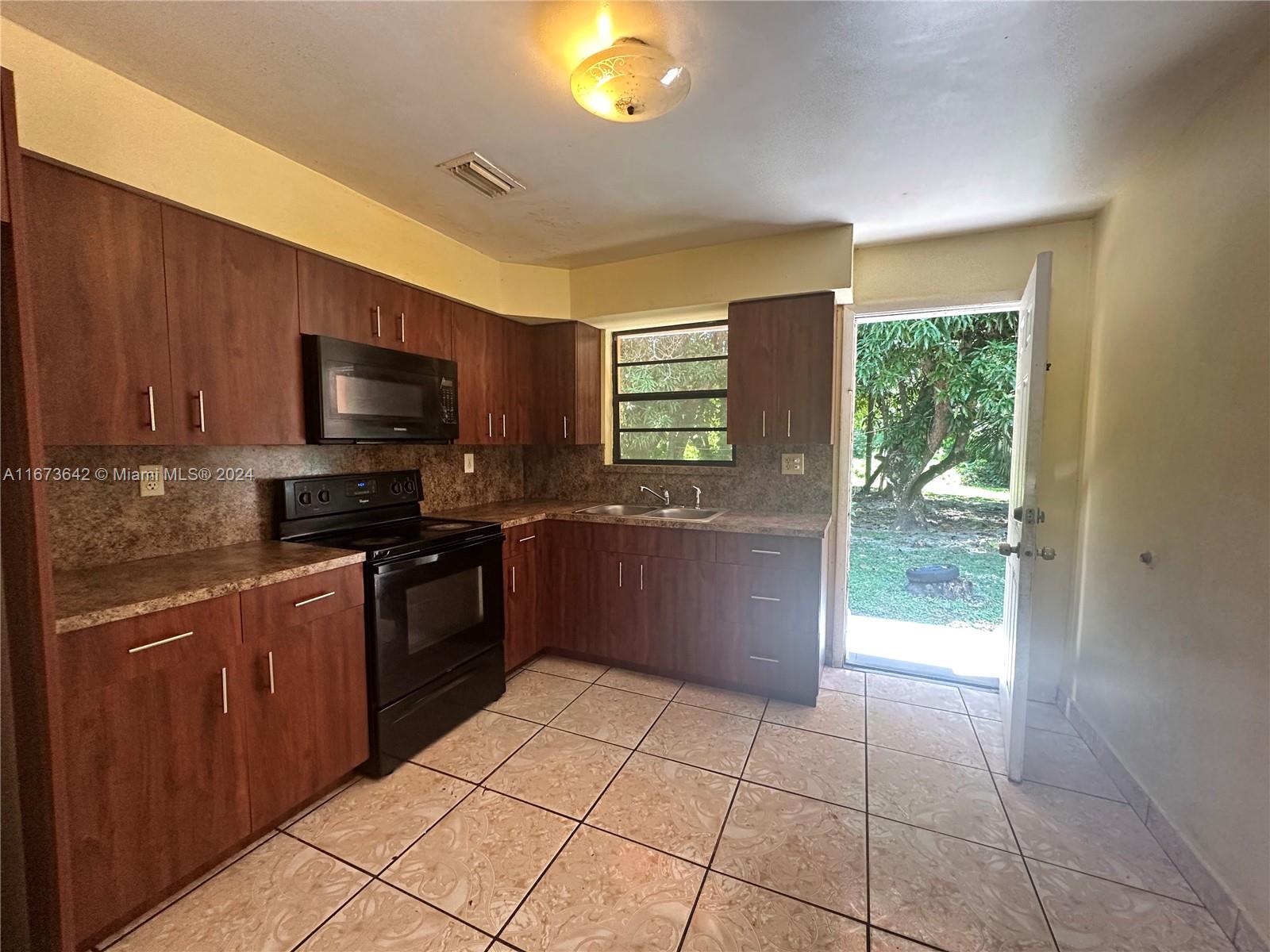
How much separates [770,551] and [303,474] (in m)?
2.27

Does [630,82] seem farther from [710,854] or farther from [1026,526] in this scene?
[710,854]

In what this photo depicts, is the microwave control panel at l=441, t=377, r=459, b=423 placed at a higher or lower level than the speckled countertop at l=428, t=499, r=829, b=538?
higher

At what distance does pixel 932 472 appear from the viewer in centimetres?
548

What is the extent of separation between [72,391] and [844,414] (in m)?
3.16

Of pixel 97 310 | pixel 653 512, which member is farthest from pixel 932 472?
pixel 97 310

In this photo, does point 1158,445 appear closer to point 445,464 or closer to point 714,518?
point 714,518

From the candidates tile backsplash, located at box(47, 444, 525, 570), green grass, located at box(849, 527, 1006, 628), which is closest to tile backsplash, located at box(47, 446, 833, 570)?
tile backsplash, located at box(47, 444, 525, 570)

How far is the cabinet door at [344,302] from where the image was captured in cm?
201

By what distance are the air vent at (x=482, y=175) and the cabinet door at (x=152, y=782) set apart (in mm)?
1887

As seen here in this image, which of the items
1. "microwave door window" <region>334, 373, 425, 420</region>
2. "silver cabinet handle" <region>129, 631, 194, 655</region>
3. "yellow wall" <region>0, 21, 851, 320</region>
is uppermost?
"yellow wall" <region>0, 21, 851, 320</region>

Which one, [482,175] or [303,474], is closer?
[482,175]

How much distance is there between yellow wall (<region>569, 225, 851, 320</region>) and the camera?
99.3 inches

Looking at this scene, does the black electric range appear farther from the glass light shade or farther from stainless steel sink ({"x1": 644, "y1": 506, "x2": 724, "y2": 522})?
the glass light shade

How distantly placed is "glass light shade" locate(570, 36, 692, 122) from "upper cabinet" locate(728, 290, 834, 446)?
1.45m
